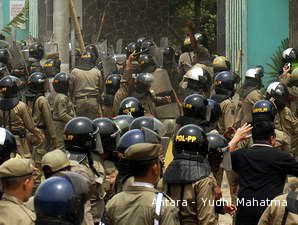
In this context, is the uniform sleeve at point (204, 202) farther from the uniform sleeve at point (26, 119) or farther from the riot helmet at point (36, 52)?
the riot helmet at point (36, 52)

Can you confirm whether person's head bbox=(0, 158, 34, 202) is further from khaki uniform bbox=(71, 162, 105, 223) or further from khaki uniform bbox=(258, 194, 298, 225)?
khaki uniform bbox=(258, 194, 298, 225)

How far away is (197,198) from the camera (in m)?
6.72

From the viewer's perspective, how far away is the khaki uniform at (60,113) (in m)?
13.9

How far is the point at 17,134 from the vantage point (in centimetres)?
1221

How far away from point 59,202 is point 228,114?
660 cm

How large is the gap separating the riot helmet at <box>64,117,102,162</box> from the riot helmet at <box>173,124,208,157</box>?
1.08m

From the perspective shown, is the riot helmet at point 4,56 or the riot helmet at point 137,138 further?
the riot helmet at point 4,56

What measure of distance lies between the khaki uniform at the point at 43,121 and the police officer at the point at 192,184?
6.62 m

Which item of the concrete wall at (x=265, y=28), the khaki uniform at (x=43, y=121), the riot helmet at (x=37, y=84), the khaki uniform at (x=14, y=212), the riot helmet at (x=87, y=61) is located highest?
the concrete wall at (x=265, y=28)

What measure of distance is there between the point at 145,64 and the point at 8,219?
9.06 meters

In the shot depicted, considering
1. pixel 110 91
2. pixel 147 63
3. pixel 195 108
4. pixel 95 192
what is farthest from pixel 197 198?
pixel 110 91

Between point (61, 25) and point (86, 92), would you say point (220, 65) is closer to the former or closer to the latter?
point (86, 92)

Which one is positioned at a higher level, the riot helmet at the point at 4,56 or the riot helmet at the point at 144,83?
the riot helmet at the point at 4,56

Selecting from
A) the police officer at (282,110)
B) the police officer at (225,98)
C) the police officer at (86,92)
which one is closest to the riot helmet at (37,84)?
the police officer at (86,92)
